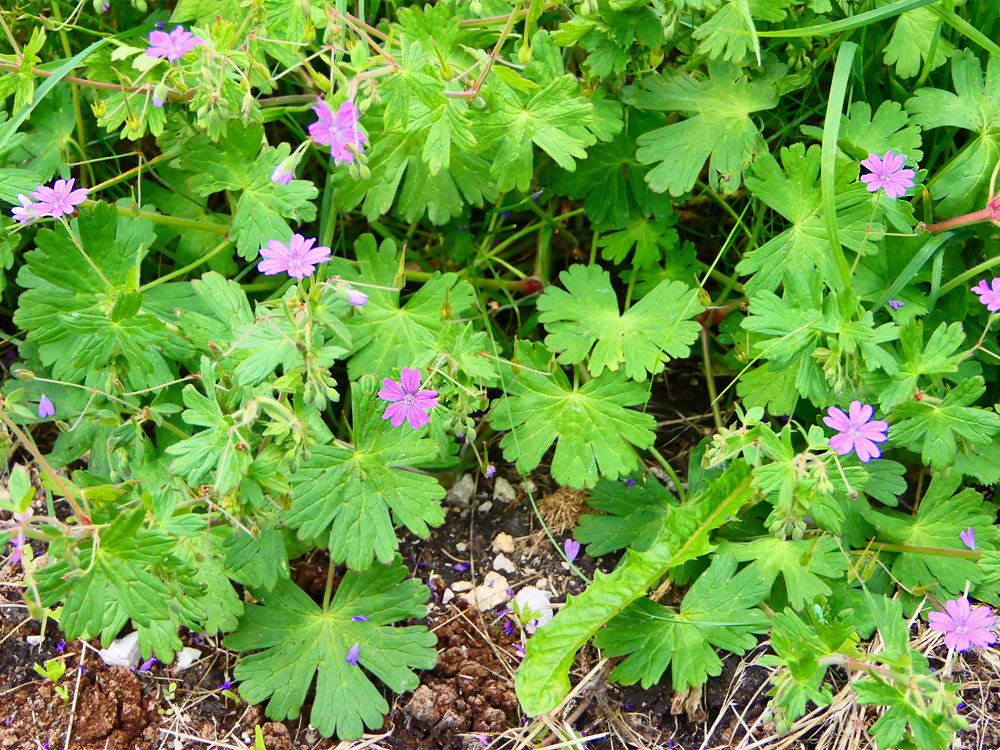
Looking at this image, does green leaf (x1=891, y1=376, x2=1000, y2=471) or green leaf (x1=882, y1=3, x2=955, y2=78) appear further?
green leaf (x1=882, y1=3, x2=955, y2=78)

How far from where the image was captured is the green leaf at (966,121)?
7.45ft

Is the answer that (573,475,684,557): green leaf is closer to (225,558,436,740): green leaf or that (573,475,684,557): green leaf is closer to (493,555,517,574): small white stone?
(493,555,517,574): small white stone

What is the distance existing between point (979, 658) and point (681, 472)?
87 cm

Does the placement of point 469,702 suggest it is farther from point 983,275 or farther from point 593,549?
point 983,275

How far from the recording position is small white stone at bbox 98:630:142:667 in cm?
212

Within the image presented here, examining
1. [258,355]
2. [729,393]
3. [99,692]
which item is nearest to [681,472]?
[729,393]

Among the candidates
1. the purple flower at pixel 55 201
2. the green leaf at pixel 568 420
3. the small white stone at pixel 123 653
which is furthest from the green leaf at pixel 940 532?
the purple flower at pixel 55 201

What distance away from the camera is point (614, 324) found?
2.36 metres

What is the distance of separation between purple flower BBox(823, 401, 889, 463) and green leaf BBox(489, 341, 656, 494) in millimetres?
545

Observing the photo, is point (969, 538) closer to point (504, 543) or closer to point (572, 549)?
point (572, 549)

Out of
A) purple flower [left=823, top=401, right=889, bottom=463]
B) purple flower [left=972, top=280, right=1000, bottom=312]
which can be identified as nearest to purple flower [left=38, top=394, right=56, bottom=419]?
purple flower [left=823, top=401, right=889, bottom=463]

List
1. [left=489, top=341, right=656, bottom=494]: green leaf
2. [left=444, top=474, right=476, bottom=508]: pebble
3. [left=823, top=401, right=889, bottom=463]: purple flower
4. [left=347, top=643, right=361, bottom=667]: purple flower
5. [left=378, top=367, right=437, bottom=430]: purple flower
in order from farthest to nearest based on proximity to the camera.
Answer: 1. [left=444, top=474, right=476, bottom=508]: pebble
2. [left=489, top=341, right=656, bottom=494]: green leaf
3. [left=347, top=643, right=361, bottom=667]: purple flower
4. [left=378, top=367, right=437, bottom=430]: purple flower
5. [left=823, top=401, right=889, bottom=463]: purple flower

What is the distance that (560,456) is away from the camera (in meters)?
2.25

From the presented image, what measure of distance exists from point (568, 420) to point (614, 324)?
0.99 ft
